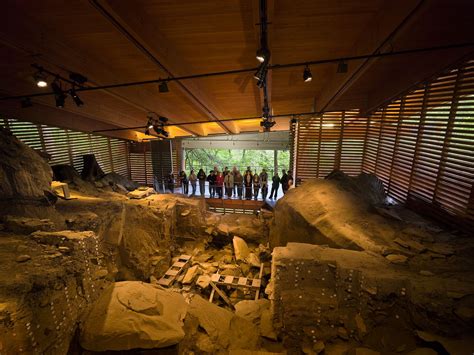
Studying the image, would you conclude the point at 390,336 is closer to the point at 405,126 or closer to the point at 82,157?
the point at 405,126

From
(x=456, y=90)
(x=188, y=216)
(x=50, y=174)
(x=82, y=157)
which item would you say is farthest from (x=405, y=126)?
Answer: (x=82, y=157)

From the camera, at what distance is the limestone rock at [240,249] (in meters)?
8.55

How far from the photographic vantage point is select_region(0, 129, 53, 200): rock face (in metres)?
5.38

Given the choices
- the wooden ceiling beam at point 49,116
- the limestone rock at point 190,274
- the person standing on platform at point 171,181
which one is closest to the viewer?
the limestone rock at point 190,274

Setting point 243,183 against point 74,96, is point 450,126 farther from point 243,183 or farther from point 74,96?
point 74,96

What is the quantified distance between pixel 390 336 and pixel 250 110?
7.60 meters

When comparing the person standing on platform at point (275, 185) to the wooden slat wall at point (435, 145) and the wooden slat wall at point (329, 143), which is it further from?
the wooden slat wall at point (435, 145)

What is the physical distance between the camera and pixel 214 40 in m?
4.25

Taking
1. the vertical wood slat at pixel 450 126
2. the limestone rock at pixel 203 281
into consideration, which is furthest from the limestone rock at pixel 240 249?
the vertical wood slat at pixel 450 126

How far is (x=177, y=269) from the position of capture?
25.0 ft

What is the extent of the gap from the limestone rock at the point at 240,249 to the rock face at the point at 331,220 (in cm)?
110

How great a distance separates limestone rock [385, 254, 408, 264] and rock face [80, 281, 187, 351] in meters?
4.11

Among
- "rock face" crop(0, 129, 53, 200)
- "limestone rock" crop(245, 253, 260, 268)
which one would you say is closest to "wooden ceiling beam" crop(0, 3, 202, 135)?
"rock face" crop(0, 129, 53, 200)

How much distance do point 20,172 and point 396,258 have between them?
28.0 feet
